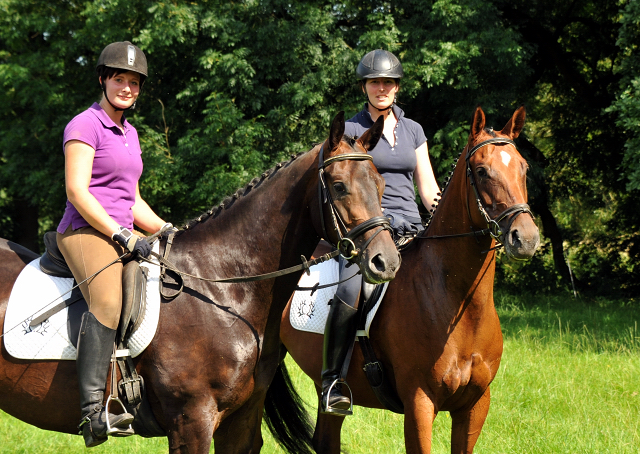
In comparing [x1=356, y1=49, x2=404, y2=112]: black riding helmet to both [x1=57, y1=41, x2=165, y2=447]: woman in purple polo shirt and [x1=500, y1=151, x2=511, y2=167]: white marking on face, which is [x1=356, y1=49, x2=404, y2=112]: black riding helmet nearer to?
[x1=500, y1=151, x2=511, y2=167]: white marking on face

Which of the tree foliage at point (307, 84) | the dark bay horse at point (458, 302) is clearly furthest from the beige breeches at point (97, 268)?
the tree foliage at point (307, 84)

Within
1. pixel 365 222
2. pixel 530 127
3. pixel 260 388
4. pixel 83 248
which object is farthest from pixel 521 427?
pixel 530 127

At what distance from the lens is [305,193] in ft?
10.8

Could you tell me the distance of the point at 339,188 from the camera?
10.1 feet

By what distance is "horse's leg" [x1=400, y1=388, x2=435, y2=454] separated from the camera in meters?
3.64

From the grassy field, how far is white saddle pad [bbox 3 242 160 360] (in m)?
2.51

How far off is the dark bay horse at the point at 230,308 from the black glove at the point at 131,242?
330 mm

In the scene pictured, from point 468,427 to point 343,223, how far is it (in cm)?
174

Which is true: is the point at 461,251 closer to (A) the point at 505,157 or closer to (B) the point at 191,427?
(A) the point at 505,157

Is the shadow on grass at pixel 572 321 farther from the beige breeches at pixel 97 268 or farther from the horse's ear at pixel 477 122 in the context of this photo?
the beige breeches at pixel 97 268

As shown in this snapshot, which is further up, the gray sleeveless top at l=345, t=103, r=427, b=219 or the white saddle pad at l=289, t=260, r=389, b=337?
the gray sleeveless top at l=345, t=103, r=427, b=219

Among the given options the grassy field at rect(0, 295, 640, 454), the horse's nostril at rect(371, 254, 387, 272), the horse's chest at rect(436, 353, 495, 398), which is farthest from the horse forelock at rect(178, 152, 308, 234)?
the grassy field at rect(0, 295, 640, 454)

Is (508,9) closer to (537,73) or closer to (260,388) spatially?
(537,73)

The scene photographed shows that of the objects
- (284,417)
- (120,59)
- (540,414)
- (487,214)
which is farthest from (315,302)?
(540,414)
